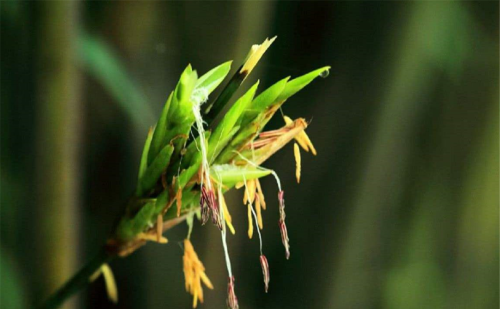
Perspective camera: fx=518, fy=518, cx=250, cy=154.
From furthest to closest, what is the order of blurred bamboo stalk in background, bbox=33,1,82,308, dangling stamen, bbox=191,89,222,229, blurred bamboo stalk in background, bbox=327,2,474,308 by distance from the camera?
blurred bamboo stalk in background, bbox=327,2,474,308
blurred bamboo stalk in background, bbox=33,1,82,308
dangling stamen, bbox=191,89,222,229

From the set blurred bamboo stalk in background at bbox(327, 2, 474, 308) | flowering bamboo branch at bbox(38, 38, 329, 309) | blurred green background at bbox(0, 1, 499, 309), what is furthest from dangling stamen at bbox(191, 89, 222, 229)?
blurred bamboo stalk in background at bbox(327, 2, 474, 308)

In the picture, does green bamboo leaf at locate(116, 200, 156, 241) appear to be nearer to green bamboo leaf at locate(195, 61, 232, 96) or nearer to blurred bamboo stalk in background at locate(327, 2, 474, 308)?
green bamboo leaf at locate(195, 61, 232, 96)

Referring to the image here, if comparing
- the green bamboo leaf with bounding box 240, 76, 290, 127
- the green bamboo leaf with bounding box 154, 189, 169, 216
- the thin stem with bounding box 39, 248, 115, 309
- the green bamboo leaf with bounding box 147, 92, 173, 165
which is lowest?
the thin stem with bounding box 39, 248, 115, 309

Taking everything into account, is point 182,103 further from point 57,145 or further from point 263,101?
point 57,145

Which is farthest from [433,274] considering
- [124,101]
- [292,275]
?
[124,101]

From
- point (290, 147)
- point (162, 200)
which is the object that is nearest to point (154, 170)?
point (162, 200)

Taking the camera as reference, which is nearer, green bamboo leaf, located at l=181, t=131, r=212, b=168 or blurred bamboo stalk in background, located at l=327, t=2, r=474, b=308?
green bamboo leaf, located at l=181, t=131, r=212, b=168

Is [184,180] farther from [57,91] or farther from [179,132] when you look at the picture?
[57,91]
